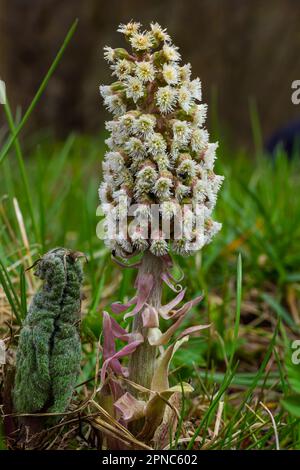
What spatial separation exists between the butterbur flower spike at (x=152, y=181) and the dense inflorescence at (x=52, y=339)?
0.09 meters

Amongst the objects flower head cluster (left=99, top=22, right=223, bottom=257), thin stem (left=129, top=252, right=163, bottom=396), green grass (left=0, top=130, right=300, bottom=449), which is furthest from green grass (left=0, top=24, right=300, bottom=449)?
flower head cluster (left=99, top=22, right=223, bottom=257)

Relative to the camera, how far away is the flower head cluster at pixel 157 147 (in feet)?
4.72

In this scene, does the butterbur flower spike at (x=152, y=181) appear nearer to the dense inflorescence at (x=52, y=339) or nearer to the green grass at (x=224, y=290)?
the dense inflorescence at (x=52, y=339)

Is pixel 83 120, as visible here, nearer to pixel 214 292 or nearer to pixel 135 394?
pixel 214 292

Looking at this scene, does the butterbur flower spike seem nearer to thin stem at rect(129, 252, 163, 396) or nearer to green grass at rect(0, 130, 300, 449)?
thin stem at rect(129, 252, 163, 396)

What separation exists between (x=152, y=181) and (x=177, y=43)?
7861mm

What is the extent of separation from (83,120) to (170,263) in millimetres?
7964

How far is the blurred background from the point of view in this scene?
8.83 metres

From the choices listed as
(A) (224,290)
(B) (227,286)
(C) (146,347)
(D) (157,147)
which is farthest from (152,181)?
(B) (227,286)

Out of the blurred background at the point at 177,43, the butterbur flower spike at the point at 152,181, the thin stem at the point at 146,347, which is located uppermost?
the blurred background at the point at 177,43

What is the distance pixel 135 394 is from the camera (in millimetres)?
1581

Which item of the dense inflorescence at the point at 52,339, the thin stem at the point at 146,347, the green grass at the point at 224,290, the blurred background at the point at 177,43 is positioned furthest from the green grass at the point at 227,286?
the blurred background at the point at 177,43

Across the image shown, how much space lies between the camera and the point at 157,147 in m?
1.43
